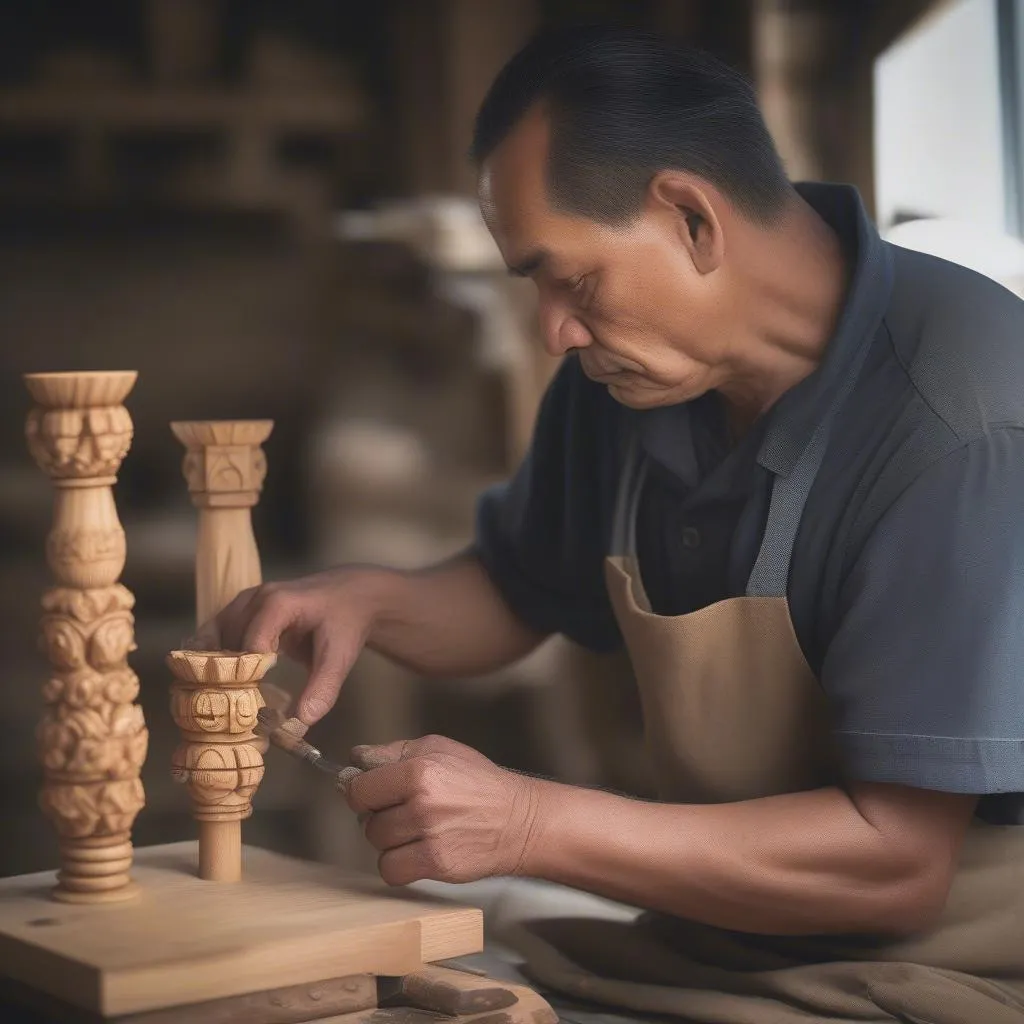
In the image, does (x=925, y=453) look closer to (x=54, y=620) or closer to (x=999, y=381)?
(x=999, y=381)

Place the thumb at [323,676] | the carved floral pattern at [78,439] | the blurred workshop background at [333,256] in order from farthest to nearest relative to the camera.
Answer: the blurred workshop background at [333,256]
the thumb at [323,676]
the carved floral pattern at [78,439]

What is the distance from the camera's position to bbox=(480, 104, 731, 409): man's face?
5.88 ft

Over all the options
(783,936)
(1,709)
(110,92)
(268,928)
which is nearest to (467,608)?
(783,936)

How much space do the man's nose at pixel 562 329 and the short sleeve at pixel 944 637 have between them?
0.38 metres

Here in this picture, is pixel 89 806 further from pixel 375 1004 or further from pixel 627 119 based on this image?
pixel 627 119

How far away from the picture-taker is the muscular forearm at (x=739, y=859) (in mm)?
1639

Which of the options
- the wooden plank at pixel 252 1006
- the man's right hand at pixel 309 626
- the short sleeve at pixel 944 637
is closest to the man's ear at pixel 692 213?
the short sleeve at pixel 944 637

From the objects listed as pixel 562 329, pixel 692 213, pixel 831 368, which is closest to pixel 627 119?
pixel 692 213

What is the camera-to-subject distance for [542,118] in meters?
1.81

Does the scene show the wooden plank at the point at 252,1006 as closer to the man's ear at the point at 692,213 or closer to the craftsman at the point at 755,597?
the craftsman at the point at 755,597

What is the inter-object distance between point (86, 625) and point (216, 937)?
32 centimetres

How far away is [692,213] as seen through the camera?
183cm

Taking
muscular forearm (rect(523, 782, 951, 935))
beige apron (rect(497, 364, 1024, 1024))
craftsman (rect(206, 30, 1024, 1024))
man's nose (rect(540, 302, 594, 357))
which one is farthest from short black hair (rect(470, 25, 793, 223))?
muscular forearm (rect(523, 782, 951, 935))

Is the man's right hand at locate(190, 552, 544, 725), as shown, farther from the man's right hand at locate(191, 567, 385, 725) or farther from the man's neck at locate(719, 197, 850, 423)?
the man's neck at locate(719, 197, 850, 423)
